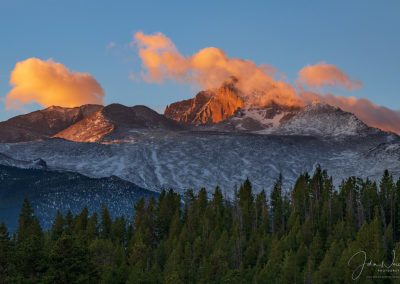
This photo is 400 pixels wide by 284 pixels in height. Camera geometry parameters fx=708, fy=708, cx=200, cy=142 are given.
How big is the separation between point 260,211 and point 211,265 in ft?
206

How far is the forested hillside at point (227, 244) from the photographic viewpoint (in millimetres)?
75562

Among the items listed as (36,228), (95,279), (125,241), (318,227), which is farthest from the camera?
(125,241)

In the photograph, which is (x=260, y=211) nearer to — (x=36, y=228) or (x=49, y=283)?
(x=36, y=228)

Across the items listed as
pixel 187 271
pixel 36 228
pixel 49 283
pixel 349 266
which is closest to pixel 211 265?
pixel 187 271

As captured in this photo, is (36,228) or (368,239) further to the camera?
(36,228)

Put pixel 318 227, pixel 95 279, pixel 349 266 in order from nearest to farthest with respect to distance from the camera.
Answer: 1. pixel 95 279
2. pixel 349 266
3. pixel 318 227

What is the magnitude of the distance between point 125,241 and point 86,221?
1054 centimetres

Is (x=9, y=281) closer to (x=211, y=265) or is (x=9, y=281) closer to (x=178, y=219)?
(x=211, y=265)

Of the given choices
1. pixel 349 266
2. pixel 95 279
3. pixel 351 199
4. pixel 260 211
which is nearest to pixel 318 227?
pixel 351 199

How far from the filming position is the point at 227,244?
14325 cm

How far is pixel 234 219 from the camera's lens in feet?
552

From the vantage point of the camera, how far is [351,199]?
16550 cm

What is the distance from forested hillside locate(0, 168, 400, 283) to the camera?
7556cm

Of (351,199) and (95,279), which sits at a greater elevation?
(351,199)
